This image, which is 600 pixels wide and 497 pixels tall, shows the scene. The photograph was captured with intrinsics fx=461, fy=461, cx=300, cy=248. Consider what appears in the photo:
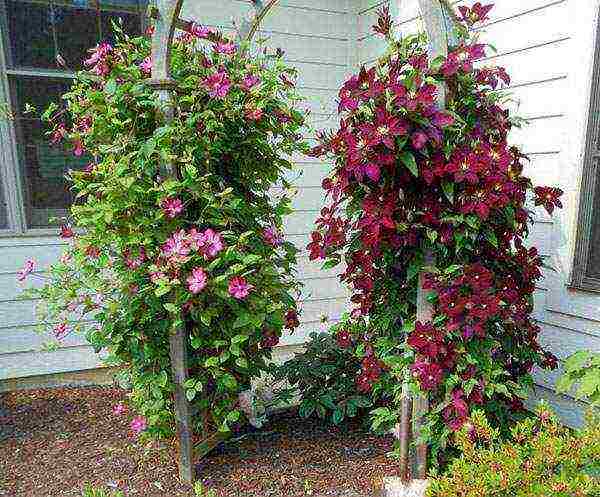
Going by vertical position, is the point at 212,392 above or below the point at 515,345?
below

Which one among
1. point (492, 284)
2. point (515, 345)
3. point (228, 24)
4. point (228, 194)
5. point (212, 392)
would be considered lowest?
point (212, 392)

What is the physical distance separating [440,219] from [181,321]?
1042 mm

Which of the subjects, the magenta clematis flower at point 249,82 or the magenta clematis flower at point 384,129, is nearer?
the magenta clematis flower at point 384,129

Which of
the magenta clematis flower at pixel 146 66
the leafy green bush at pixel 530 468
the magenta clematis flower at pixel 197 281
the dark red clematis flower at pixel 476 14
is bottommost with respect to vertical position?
the leafy green bush at pixel 530 468

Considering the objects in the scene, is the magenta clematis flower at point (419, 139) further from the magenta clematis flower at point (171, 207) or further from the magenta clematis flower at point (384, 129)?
the magenta clematis flower at point (171, 207)

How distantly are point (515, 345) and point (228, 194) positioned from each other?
138 centimetres

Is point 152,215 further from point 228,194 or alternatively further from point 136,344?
point 136,344

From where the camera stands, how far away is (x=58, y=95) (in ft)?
9.72

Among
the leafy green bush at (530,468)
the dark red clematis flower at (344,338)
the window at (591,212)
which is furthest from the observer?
the dark red clematis flower at (344,338)

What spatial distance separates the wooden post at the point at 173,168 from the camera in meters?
1.68

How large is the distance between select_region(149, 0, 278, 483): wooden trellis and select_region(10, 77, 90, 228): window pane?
4.94 ft

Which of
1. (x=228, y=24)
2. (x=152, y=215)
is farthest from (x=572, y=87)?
(x=228, y=24)

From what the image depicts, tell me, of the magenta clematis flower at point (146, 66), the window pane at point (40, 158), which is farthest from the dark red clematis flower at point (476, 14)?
the window pane at point (40, 158)

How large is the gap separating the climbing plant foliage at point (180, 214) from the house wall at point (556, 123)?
4.34 feet
